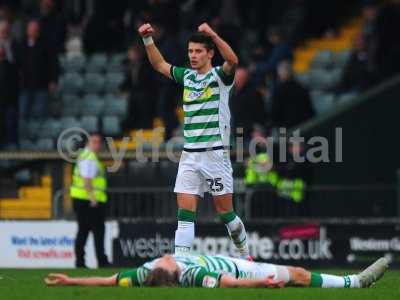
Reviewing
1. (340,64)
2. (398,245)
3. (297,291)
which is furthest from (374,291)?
(340,64)

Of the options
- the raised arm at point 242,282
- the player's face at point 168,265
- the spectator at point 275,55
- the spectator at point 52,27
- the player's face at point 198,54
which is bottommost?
the raised arm at point 242,282

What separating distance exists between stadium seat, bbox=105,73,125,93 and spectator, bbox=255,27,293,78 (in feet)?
12.1

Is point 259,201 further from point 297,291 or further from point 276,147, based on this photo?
point 297,291

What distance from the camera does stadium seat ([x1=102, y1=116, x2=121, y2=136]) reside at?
26109 mm

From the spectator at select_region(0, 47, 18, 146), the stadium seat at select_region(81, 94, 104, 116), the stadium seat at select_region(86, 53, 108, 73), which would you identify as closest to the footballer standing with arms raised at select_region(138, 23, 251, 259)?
the spectator at select_region(0, 47, 18, 146)

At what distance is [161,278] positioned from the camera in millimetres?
12047

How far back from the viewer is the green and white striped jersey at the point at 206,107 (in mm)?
15023

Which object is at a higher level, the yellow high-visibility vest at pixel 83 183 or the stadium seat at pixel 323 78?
the stadium seat at pixel 323 78

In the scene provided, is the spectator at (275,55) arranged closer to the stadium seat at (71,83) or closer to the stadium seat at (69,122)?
the stadium seat at (69,122)

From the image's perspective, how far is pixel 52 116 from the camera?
27.2 m

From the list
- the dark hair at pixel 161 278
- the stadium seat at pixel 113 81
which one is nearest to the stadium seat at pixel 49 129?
the stadium seat at pixel 113 81

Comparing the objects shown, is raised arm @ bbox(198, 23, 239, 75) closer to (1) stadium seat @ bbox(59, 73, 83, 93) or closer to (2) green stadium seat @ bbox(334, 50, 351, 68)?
(2) green stadium seat @ bbox(334, 50, 351, 68)

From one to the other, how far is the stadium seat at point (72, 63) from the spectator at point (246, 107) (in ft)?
20.1

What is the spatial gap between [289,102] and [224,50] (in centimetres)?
938
